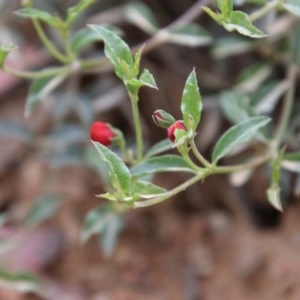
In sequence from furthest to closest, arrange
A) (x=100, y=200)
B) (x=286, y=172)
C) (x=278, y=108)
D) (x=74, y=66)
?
(x=100, y=200)
(x=278, y=108)
(x=286, y=172)
(x=74, y=66)

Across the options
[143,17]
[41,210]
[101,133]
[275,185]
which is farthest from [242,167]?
Result: [41,210]

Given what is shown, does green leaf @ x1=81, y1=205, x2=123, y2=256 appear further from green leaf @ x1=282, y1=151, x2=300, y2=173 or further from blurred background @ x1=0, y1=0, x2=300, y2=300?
green leaf @ x1=282, y1=151, x2=300, y2=173

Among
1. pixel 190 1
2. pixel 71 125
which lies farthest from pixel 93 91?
pixel 190 1

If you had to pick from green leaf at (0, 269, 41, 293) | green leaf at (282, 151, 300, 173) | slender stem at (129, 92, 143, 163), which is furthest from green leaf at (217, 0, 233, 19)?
green leaf at (0, 269, 41, 293)

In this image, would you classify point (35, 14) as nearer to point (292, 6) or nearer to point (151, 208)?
point (292, 6)

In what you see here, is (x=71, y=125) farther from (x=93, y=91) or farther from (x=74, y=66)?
(x=74, y=66)

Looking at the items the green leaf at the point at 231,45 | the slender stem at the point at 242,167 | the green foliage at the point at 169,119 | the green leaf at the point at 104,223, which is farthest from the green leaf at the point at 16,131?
the slender stem at the point at 242,167
